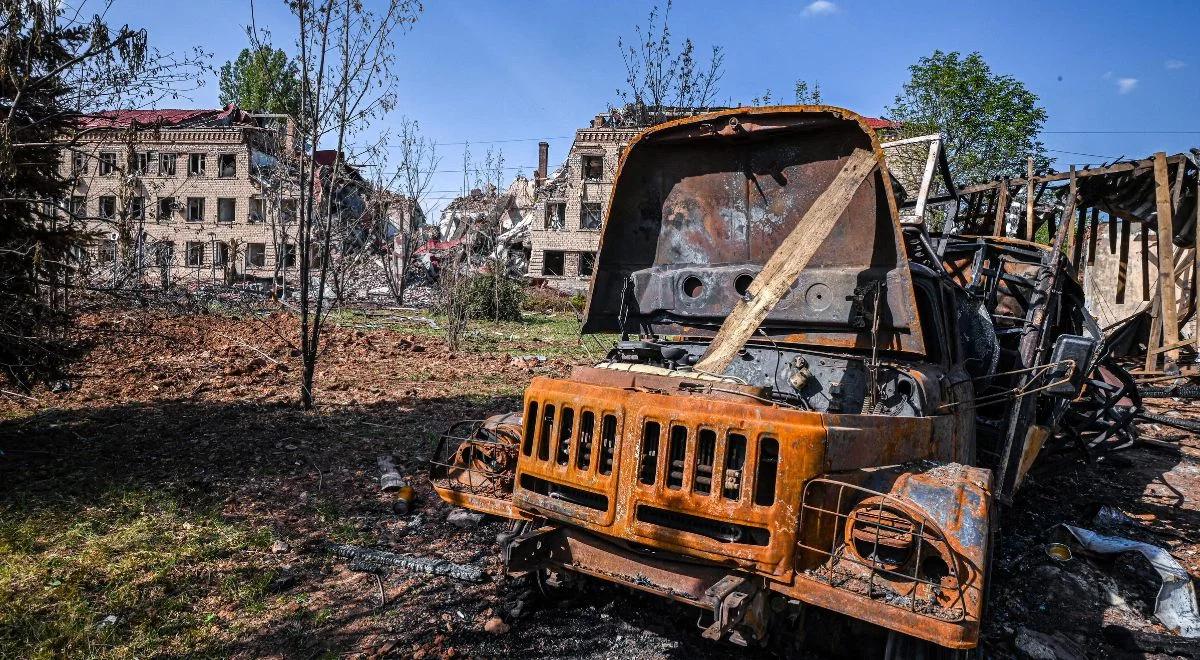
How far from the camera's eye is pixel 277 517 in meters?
5.42

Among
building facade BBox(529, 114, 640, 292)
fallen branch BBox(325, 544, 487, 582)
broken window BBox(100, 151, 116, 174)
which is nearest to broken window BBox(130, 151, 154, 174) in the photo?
broken window BBox(100, 151, 116, 174)

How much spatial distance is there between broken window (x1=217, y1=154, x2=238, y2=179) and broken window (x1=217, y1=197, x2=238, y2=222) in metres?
1.34

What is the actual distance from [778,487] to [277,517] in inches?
158

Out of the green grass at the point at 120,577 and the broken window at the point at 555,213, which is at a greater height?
the broken window at the point at 555,213

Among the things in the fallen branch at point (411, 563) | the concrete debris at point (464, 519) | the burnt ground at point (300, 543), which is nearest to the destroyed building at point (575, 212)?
the burnt ground at point (300, 543)

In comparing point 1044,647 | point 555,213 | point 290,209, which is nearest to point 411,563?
point 1044,647

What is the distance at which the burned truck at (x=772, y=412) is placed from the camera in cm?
308

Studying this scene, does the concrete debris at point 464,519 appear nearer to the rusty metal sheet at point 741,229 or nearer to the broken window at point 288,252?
the rusty metal sheet at point 741,229

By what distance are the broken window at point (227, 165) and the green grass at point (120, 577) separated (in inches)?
1433

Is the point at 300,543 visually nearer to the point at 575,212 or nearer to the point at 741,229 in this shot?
the point at 741,229

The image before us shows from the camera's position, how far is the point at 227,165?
123 ft

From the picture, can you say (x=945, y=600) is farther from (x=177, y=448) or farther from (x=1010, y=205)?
(x=1010, y=205)

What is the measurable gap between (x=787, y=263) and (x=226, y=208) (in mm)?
40872

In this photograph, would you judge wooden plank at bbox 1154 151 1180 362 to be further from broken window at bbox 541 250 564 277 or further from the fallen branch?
broken window at bbox 541 250 564 277
